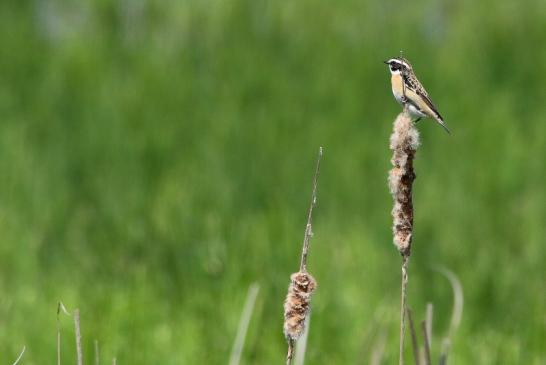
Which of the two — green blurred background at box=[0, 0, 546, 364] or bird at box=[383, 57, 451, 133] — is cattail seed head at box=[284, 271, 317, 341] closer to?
bird at box=[383, 57, 451, 133]

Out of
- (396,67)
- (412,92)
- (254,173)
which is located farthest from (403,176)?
(254,173)

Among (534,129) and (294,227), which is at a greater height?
(534,129)

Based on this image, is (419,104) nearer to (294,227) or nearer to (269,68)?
(294,227)

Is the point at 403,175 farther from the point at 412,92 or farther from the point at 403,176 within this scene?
the point at 412,92

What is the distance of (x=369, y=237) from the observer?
6074 mm

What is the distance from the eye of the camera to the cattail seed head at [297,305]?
56.5 inches

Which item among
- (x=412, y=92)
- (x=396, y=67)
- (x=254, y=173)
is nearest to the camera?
(x=412, y=92)

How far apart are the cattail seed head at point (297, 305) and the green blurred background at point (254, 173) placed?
2.70m

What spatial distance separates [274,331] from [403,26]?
154 inches

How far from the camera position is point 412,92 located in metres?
1.53

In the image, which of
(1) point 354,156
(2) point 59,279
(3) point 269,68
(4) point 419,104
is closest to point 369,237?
(1) point 354,156

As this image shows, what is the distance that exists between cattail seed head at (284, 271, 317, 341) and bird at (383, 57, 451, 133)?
0.28 m

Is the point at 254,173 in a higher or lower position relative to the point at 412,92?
higher

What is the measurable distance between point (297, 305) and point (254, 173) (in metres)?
5.15
